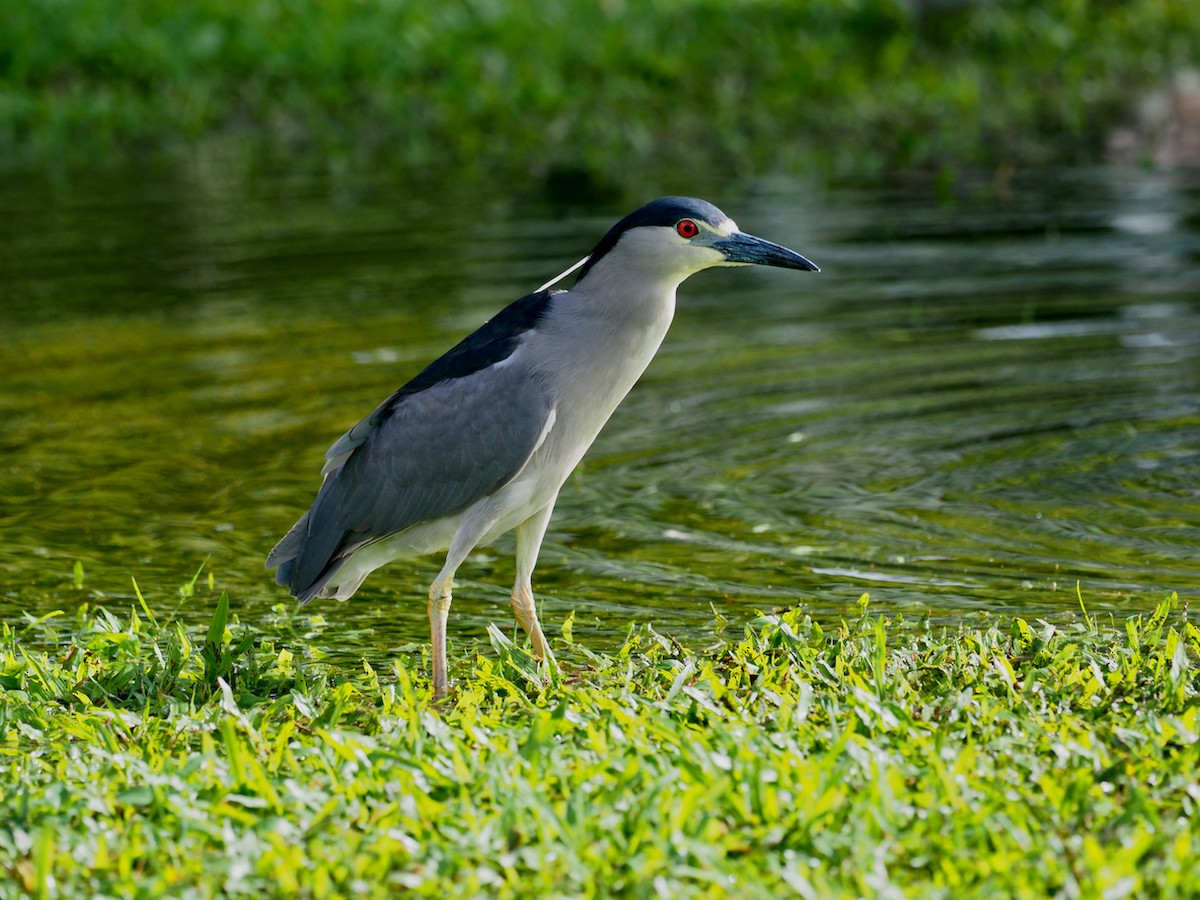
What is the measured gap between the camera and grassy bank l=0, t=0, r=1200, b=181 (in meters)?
16.7

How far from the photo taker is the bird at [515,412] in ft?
16.8

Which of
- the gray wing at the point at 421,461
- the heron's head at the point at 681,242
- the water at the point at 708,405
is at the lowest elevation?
the water at the point at 708,405

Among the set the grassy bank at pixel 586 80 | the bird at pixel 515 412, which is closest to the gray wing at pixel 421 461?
the bird at pixel 515 412

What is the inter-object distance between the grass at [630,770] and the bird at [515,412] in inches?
14.1

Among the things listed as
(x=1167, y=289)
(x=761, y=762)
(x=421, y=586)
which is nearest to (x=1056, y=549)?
(x=421, y=586)

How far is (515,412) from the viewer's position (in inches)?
201

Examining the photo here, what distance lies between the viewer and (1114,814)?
12.7 feet

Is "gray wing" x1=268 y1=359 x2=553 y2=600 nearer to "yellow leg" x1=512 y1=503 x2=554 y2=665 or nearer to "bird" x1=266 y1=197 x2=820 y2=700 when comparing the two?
"bird" x1=266 y1=197 x2=820 y2=700

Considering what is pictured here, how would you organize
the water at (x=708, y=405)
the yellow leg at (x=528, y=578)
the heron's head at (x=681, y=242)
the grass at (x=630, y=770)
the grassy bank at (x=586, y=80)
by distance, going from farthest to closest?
1. the grassy bank at (x=586, y=80)
2. the water at (x=708, y=405)
3. the yellow leg at (x=528, y=578)
4. the heron's head at (x=681, y=242)
5. the grass at (x=630, y=770)

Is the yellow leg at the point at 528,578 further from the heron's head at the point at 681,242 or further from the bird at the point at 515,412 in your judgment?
the heron's head at the point at 681,242

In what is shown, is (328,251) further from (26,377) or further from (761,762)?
(761,762)

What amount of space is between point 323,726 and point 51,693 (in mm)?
809

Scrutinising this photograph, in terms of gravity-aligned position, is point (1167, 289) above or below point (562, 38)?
below

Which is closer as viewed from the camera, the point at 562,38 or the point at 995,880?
the point at 995,880
